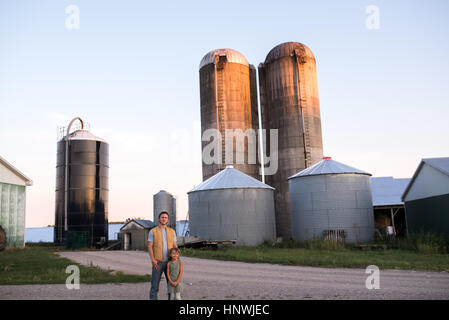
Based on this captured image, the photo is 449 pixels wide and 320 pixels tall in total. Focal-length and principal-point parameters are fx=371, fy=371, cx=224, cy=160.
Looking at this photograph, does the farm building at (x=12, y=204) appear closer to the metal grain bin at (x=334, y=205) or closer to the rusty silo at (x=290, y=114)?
the metal grain bin at (x=334, y=205)

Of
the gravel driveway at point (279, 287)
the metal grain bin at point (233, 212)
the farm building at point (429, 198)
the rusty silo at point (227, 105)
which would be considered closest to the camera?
the gravel driveway at point (279, 287)

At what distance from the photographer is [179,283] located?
751 centimetres

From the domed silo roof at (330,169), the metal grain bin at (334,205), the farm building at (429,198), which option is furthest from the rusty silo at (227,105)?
the farm building at (429,198)

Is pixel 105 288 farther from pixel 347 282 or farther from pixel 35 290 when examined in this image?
pixel 347 282

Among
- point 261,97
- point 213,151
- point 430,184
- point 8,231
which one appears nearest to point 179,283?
point 430,184

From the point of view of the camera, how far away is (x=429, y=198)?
23.4 meters

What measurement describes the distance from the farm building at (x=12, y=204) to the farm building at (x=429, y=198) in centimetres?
2930

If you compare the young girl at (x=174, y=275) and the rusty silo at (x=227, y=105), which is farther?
the rusty silo at (x=227, y=105)

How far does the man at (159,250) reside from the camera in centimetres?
767

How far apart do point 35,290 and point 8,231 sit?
22.2 m

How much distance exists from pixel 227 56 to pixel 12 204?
25151mm

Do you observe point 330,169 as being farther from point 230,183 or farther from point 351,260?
point 351,260
